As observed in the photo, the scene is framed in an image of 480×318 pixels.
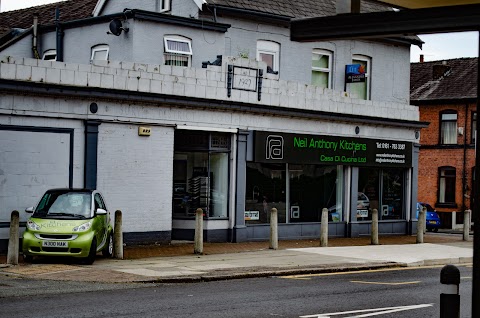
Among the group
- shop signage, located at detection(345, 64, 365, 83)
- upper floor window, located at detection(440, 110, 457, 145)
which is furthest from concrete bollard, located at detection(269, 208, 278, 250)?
upper floor window, located at detection(440, 110, 457, 145)

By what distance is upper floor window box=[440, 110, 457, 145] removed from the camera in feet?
161

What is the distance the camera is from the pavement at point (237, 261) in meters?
16.5

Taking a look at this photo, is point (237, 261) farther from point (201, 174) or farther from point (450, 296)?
point (450, 296)

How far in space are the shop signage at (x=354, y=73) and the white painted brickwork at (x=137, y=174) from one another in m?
9.48

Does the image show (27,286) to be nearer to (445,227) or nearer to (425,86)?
(445,227)

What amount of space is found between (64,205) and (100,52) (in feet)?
31.7

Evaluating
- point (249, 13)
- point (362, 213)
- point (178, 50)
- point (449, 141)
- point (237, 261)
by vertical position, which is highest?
point (249, 13)

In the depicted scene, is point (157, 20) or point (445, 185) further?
point (445, 185)

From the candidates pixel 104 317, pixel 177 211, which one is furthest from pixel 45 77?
pixel 104 317

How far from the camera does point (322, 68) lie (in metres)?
30.6

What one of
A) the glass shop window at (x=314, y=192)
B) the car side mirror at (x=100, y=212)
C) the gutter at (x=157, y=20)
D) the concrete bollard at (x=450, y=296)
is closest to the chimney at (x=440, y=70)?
the glass shop window at (x=314, y=192)

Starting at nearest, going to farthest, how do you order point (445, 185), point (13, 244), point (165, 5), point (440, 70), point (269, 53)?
point (13, 244) < point (269, 53) < point (165, 5) < point (445, 185) < point (440, 70)

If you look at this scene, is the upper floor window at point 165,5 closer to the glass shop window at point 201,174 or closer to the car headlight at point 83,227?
the glass shop window at point 201,174

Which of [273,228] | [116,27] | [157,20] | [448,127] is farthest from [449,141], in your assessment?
[116,27]
